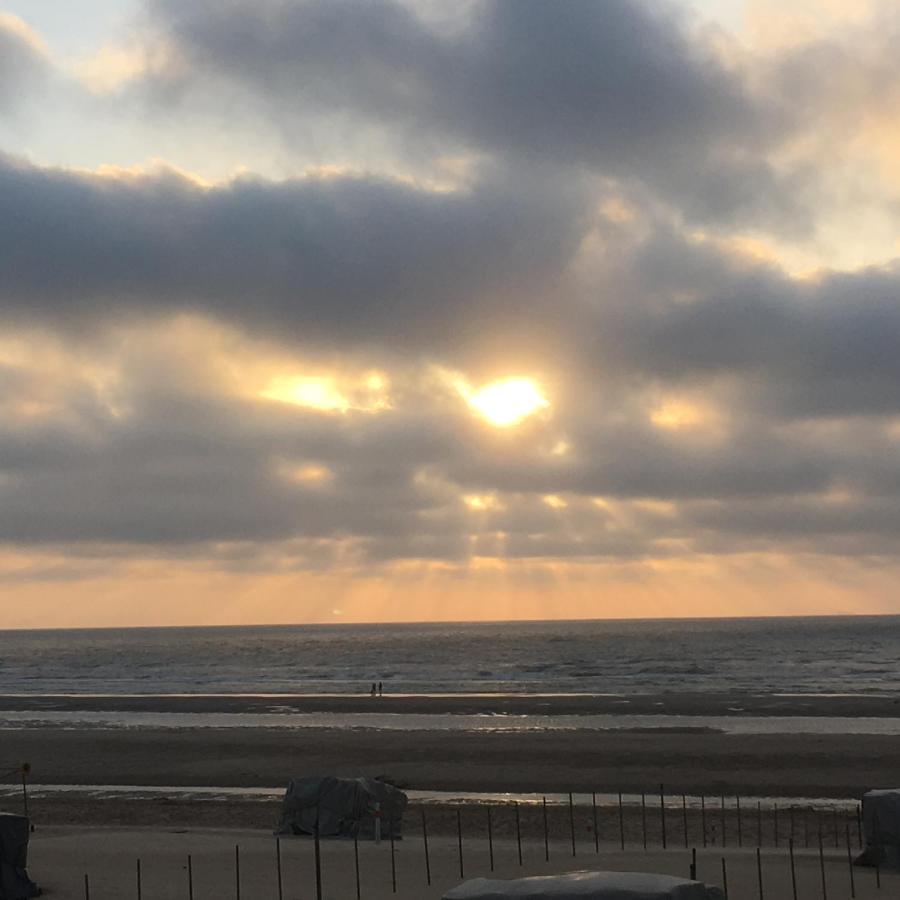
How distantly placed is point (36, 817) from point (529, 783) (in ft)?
61.1

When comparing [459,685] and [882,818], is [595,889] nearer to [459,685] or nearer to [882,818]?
[882,818]

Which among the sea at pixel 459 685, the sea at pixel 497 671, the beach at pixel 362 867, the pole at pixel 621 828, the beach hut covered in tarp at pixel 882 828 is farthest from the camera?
the sea at pixel 497 671

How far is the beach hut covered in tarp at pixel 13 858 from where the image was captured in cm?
2644

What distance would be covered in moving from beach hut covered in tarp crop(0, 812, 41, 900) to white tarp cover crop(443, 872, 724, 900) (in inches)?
486

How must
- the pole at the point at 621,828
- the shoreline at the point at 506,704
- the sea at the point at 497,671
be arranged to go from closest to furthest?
the pole at the point at 621,828 → the shoreline at the point at 506,704 → the sea at the point at 497,671

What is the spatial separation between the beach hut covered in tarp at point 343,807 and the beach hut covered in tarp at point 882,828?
44.4 feet

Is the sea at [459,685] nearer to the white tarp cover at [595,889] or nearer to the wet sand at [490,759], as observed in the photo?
the wet sand at [490,759]

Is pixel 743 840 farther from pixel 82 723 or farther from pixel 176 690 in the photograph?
pixel 176 690

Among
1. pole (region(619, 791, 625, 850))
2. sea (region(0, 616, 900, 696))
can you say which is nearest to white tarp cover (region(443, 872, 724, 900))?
pole (region(619, 791, 625, 850))

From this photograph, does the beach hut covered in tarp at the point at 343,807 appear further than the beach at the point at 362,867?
Yes

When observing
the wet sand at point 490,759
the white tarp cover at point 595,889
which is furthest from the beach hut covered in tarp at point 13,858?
the wet sand at point 490,759

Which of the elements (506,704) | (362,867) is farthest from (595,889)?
(506,704)

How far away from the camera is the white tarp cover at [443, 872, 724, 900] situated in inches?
739

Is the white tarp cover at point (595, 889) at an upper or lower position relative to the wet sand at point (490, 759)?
upper
